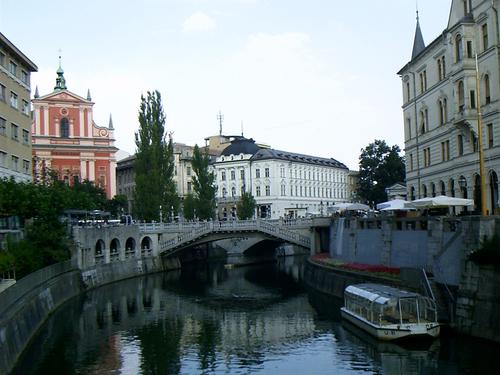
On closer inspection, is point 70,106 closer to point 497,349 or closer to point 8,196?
point 8,196

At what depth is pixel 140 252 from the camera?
87.1 metres

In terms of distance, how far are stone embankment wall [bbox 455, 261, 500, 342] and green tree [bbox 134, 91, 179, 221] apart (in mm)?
58908

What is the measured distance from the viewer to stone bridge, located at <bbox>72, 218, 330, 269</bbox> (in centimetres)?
7719

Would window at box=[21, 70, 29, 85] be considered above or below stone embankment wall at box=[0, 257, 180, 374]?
above

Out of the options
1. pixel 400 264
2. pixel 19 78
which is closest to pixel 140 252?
pixel 19 78

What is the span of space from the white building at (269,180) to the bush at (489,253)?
303 feet

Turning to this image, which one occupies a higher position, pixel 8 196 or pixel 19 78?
pixel 19 78

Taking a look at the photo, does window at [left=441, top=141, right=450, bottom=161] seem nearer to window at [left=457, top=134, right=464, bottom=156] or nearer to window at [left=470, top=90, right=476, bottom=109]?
window at [left=457, top=134, right=464, bottom=156]

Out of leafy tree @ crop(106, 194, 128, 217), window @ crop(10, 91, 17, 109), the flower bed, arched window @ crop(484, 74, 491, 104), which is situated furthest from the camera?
leafy tree @ crop(106, 194, 128, 217)

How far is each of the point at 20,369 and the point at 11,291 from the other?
4443mm

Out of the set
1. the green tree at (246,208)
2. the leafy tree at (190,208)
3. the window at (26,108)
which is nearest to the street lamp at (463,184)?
the window at (26,108)

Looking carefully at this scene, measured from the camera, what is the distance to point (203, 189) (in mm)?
103500

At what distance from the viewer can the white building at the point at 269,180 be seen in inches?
5266

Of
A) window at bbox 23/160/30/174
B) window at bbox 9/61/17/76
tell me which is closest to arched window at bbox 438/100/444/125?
window at bbox 9/61/17/76
